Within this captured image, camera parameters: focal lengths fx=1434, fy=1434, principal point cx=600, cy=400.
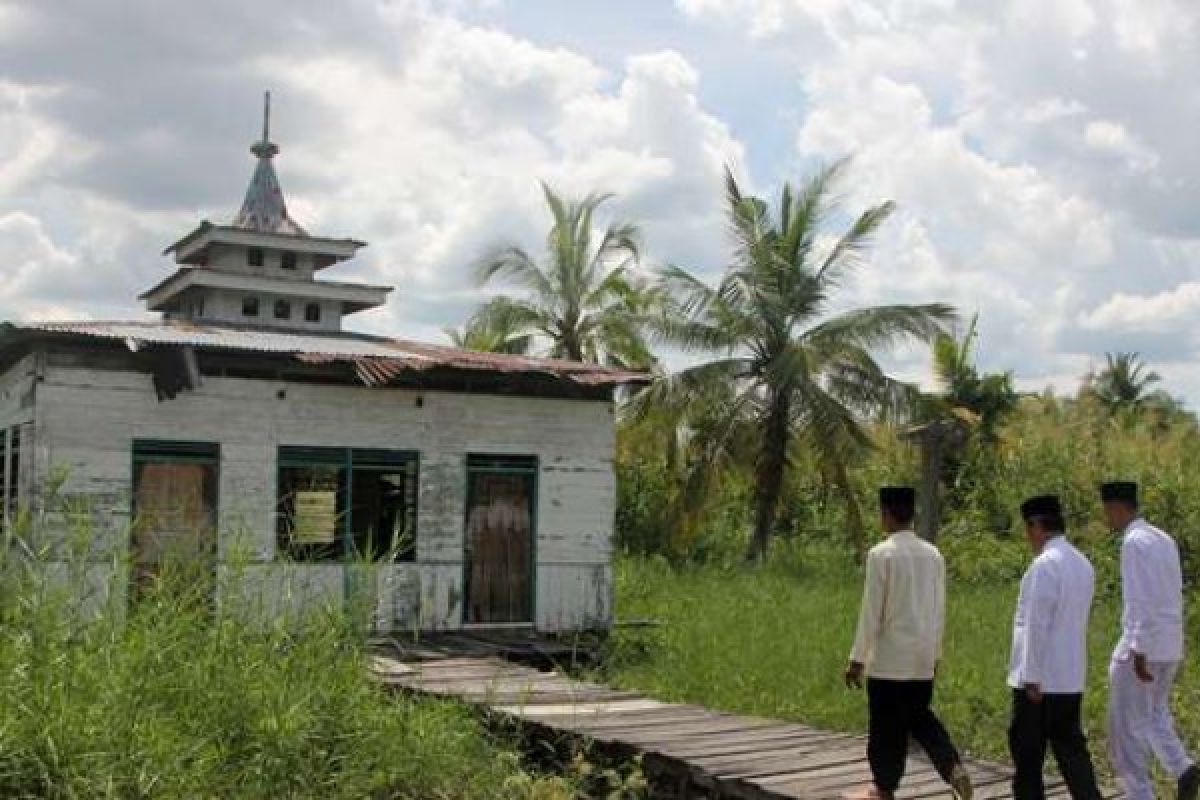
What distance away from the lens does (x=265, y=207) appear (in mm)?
20547

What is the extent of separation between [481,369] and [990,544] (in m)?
12.8

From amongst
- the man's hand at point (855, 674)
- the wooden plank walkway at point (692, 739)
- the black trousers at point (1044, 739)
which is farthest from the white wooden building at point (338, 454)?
the black trousers at point (1044, 739)

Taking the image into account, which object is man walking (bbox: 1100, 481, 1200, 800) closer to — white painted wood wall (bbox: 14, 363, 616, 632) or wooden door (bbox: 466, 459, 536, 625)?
white painted wood wall (bbox: 14, 363, 616, 632)

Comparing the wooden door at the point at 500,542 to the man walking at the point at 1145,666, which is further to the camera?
the wooden door at the point at 500,542

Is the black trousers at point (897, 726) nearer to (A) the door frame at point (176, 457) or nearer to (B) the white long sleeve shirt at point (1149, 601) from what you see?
(B) the white long sleeve shirt at point (1149, 601)

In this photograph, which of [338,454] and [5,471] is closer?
[338,454]

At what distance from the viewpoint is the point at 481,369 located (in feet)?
48.9

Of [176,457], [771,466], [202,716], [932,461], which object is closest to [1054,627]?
[932,461]

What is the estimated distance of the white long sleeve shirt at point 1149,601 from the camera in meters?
7.64

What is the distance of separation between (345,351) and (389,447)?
1096 millimetres

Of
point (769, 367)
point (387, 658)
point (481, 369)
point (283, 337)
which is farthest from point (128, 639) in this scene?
point (769, 367)

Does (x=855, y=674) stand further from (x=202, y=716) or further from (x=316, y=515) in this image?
(x=316, y=515)

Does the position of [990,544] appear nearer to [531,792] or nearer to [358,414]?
[358,414]

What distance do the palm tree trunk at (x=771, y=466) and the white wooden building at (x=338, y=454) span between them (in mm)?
7581
